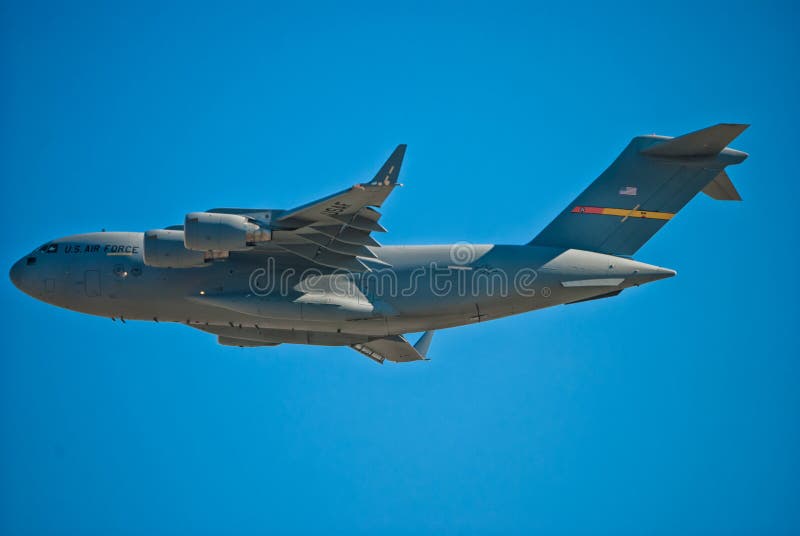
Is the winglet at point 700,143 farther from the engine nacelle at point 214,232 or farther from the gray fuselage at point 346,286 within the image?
the engine nacelle at point 214,232

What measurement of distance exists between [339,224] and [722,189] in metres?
5.32

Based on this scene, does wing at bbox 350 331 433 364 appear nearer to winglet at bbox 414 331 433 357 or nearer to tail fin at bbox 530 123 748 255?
winglet at bbox 414 331 433 357

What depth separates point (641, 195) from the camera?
13.7 m

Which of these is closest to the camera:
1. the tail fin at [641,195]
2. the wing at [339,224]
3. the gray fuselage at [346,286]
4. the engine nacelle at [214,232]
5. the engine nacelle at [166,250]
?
the wing at [339,224]

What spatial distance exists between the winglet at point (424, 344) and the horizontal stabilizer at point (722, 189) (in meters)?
4.63

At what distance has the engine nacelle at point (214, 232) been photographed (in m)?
12.1

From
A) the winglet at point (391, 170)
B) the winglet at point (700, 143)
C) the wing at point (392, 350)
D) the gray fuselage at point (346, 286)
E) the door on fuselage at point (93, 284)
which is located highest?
the winglet at point (700, 143)

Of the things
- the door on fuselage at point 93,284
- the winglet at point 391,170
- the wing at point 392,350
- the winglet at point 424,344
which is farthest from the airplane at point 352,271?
the winglet at point 424,344

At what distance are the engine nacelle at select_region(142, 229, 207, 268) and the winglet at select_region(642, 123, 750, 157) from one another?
6.29m

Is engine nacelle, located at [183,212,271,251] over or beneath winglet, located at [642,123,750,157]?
beneath

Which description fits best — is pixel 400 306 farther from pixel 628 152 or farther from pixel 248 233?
pixel 628 152

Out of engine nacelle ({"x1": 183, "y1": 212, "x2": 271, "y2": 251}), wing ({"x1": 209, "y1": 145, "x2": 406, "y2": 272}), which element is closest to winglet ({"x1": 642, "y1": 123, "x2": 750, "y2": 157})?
wing ({"x1": 209, "y1": 145, "x2": 406, "y2": 272})

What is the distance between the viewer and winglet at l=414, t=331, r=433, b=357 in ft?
50.6

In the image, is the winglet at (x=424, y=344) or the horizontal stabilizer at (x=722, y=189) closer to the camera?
the horizontal stabilizer at (x=722, y=189)
